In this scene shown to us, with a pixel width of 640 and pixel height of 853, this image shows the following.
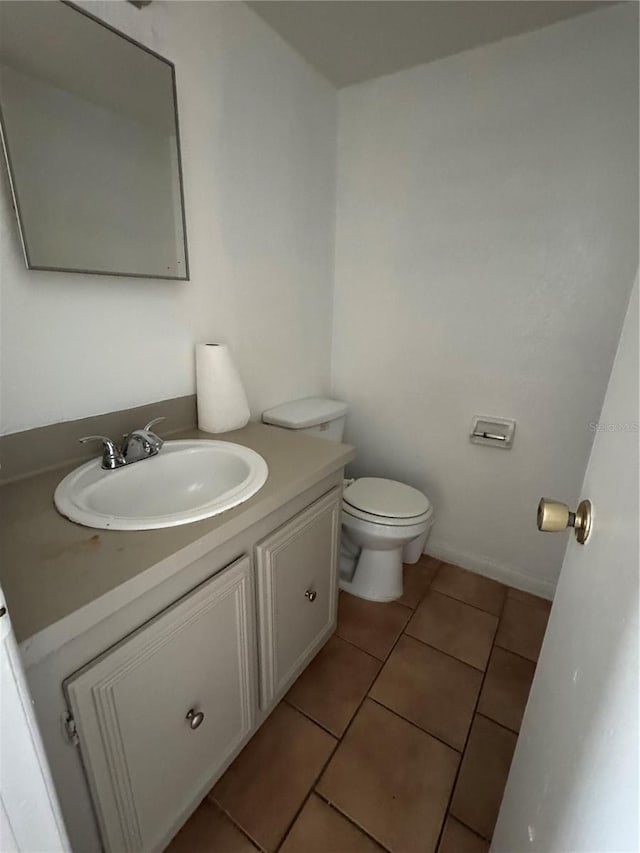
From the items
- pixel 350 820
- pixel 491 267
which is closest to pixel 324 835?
pixel 350 820

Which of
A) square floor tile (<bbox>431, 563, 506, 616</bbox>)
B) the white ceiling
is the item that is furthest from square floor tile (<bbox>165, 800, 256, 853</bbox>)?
the white ceiling

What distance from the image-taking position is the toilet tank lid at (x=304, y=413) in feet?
5.05

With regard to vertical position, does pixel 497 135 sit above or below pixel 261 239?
above

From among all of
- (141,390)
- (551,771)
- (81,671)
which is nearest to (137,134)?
(141,390)

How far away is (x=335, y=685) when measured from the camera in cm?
131

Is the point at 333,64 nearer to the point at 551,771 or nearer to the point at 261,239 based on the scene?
the point at 261,239

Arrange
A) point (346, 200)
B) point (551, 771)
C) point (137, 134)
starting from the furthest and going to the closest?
1. point (346, 200)
2. point (137, 134)
3. point (551, 771)

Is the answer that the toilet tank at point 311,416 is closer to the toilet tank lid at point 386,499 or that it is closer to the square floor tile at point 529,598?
the toilet tank lid at point 386,499

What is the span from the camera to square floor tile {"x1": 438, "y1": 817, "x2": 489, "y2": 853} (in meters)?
0.92

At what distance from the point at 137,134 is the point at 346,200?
103cm

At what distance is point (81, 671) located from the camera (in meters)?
0.62

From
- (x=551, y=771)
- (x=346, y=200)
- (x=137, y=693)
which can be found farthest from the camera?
(x=346, y=200)

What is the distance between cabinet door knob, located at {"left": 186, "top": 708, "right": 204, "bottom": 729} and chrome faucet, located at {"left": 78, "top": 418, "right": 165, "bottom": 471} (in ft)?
1.90

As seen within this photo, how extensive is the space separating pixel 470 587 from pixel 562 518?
4.62ft
